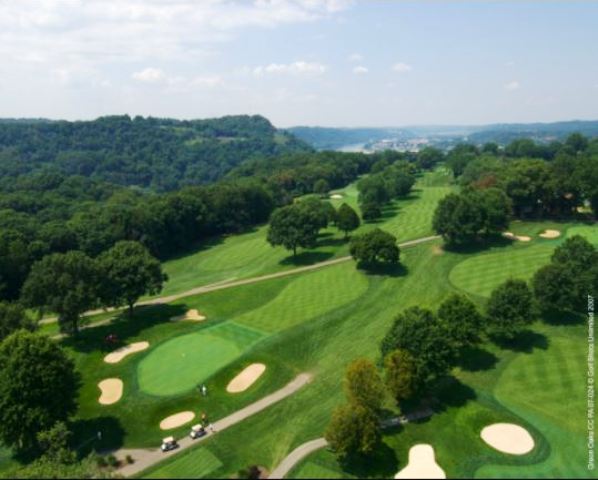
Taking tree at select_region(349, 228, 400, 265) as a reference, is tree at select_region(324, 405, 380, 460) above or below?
below

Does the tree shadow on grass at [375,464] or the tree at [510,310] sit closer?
the tree shadow on grass at [375,464]

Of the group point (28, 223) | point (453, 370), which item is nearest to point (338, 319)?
point (453, 370)

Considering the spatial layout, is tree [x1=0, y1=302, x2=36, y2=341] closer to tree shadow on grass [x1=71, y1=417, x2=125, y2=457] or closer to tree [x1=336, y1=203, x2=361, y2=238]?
tree shadow on grass [x1=71, y1=417, x2=125, y2=457]

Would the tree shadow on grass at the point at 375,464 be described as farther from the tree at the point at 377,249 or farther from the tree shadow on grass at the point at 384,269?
the tree at the point at 377,249

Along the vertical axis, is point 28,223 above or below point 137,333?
above

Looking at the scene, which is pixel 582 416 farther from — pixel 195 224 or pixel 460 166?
pixel 460 166

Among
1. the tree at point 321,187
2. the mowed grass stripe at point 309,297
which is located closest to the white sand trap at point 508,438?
the mowed grass stripe at point 309,297

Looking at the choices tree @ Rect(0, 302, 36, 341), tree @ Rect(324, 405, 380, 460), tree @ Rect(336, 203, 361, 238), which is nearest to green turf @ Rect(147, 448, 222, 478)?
tree @ Rect(324, 405, 380, 460)
